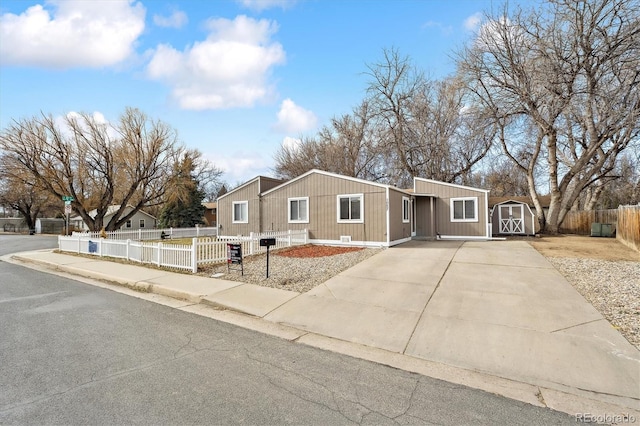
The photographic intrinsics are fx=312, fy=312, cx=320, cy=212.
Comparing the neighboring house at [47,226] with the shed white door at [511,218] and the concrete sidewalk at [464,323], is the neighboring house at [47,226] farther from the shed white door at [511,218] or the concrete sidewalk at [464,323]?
the shed white door at [511,218]

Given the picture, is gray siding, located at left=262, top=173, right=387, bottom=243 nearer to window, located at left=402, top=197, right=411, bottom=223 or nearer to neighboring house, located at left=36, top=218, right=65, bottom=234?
window, located at left=402, top=197, right=411, bottom=223

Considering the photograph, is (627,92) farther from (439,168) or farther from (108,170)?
(108,170)

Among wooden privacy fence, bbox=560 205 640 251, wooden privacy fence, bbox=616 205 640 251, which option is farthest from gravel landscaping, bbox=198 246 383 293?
wooden privacy fence, bbox=560 205 640 251

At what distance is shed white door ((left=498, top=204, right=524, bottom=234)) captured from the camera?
20531 millimetres

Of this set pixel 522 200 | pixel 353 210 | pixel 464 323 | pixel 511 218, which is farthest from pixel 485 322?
pixel 522 200

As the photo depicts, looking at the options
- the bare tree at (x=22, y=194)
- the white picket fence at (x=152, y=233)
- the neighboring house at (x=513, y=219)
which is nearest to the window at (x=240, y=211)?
the white picket fence at (x=152, y=233)

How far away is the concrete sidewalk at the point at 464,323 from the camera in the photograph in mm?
3383

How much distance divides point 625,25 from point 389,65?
49.2 ft

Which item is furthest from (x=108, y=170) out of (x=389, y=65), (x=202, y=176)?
(x=389, y=65)

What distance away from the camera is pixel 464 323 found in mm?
4883

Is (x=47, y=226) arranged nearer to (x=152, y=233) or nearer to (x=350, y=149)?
(x=152, y=233)

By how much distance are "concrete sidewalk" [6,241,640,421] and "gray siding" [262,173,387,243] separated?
16.9ft

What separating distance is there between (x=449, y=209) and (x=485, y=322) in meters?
13.6

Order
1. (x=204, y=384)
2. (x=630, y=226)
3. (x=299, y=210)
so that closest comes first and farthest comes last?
(x=204, y=384), (x=630, y=226), (x=299, y=210)
